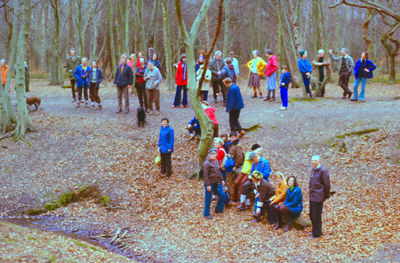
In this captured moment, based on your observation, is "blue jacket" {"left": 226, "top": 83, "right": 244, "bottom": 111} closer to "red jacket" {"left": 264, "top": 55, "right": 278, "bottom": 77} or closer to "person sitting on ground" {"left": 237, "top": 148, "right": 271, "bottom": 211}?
"person sitting on ground" {"left": 237, "top": 148, "right": 271, "bottom": 211}

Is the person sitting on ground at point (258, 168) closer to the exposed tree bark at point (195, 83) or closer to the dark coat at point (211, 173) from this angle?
the dark coat at point (211, 173)

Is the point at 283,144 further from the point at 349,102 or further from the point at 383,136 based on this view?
the point at 349,102

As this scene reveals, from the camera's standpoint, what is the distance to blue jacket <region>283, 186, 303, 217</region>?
8.09 meters

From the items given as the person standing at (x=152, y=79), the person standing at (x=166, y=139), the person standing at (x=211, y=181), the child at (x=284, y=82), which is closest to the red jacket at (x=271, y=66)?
the child at (x=284, y=82)

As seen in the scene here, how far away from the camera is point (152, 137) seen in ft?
43.3

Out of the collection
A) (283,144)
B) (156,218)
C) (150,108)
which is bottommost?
(156,218)

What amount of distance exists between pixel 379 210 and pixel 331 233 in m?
1.36

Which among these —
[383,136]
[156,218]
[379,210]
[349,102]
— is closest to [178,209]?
[156,218]

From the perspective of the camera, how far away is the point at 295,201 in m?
8.13

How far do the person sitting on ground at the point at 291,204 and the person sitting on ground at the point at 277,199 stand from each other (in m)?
0.16

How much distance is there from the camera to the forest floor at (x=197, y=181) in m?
7.76

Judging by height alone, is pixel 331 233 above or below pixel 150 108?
below

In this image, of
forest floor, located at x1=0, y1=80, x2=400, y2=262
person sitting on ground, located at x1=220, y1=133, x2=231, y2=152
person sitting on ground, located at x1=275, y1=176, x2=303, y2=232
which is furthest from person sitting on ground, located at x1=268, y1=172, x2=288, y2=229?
person sitting on ground, located at x1=220, y1=133, x2=231, y2=152

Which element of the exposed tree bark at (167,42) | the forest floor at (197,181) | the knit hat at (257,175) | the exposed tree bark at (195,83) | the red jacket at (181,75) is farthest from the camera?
the exposed tree bark at (167,42)
